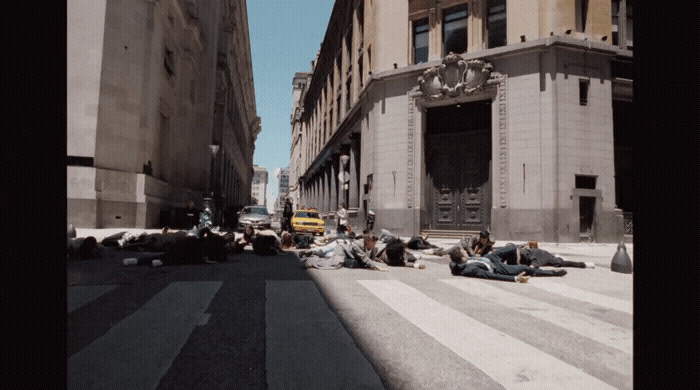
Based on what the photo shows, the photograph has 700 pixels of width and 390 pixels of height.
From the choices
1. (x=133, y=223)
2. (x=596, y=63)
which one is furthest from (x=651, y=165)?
(x=596, y=63)

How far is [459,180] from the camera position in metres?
19.8

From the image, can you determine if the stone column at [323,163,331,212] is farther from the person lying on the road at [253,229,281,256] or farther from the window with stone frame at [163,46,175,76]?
the person lying on the road at [253,229,281,256]

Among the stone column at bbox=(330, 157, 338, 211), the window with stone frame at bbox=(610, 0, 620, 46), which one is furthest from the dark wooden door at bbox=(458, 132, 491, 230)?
the stone column at bbox=(330, 157, 338, 211)

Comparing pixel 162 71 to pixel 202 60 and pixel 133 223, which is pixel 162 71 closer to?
pixel 133 223

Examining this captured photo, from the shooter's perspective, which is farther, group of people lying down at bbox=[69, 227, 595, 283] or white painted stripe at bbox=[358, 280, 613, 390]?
group of people lying down at bbox=[69, 227, 595, 283]

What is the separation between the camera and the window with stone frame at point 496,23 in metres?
18.3

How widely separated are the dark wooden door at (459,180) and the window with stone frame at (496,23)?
4.34 metres

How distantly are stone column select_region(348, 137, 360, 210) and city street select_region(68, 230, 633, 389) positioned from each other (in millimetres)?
19612

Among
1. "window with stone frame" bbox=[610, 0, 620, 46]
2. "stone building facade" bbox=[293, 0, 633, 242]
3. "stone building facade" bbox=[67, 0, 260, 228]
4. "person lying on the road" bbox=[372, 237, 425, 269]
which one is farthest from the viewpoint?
"window with stone frame" bbox=[610, 0, 620, 46]

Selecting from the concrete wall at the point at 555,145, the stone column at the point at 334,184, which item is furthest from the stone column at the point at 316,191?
the concrete wall at the point at 555,145

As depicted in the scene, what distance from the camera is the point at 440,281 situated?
6547 millimetres

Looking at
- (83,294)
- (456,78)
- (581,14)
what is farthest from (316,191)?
(83,294)

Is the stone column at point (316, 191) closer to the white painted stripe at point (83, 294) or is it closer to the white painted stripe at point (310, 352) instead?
the white painted stripe at point (83, 294)

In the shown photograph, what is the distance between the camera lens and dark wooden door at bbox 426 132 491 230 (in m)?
19.0
